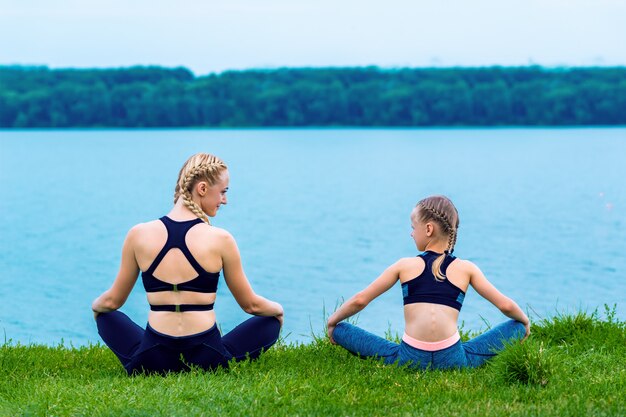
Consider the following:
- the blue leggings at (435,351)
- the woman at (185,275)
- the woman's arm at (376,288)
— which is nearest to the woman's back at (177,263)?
the woman at (185,275)

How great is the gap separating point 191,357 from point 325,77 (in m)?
92.1

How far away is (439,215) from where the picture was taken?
5.64 metres

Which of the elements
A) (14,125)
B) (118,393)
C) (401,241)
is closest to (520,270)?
(401,241)

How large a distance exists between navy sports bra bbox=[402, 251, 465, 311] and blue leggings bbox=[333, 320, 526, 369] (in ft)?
1.02

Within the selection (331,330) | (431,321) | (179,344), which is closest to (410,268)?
(431,321)

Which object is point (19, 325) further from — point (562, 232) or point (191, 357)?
point (562, 232)

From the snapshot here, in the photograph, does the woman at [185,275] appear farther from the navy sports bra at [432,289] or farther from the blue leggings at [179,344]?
the navy sports bra at [432,289]

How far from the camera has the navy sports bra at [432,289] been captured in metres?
5.64

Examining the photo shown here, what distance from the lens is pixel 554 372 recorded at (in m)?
5.46

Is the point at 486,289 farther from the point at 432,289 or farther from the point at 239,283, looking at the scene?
the point at 239,283

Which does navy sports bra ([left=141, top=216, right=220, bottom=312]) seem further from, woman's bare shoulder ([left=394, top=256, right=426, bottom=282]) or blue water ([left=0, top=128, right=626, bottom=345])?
blue water ([left=0, top=128, right=626, bottom=345])

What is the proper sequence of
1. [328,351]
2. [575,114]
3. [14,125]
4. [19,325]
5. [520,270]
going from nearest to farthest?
[328,351]
[19,325]
[520,270]
[575,114]
[14,125]

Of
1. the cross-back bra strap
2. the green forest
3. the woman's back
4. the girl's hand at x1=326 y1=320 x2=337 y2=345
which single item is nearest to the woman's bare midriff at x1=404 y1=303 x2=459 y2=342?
the girl's hand at x1=326 y1=320 x2=337 y2=345

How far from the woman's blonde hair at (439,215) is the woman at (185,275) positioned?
3.65 feet
